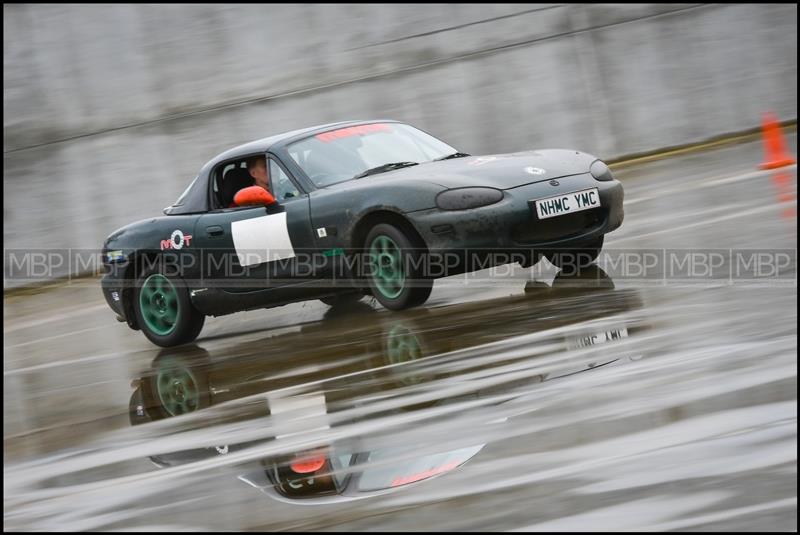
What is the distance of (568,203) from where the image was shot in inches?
287

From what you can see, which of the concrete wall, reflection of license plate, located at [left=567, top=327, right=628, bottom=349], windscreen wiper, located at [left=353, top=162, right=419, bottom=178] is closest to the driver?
windscreen wiper, located at [left=353, top=162, right=419, bottom=178]

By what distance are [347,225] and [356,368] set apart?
67.3 inches

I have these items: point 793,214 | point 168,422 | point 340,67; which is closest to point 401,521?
point 168,422

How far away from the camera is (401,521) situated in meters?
3.50

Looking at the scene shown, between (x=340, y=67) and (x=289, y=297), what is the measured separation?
889 cm

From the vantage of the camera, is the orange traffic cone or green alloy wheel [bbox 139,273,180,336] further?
the orange traffic cone

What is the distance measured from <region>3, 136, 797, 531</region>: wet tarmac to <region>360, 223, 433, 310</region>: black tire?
0.55 feet

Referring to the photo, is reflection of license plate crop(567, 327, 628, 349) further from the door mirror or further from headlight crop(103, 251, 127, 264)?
headlight crop(103, 251, 127, 264)

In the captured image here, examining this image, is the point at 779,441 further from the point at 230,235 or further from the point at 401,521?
the point at 230,235

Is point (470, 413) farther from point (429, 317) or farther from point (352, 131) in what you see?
point (352, 131)

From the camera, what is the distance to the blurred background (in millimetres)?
3762

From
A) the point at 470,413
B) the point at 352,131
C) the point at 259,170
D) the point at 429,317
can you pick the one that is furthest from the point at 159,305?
the point at 470,413

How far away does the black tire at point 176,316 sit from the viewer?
870 centimetres

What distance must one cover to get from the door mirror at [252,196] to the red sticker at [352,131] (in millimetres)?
680
